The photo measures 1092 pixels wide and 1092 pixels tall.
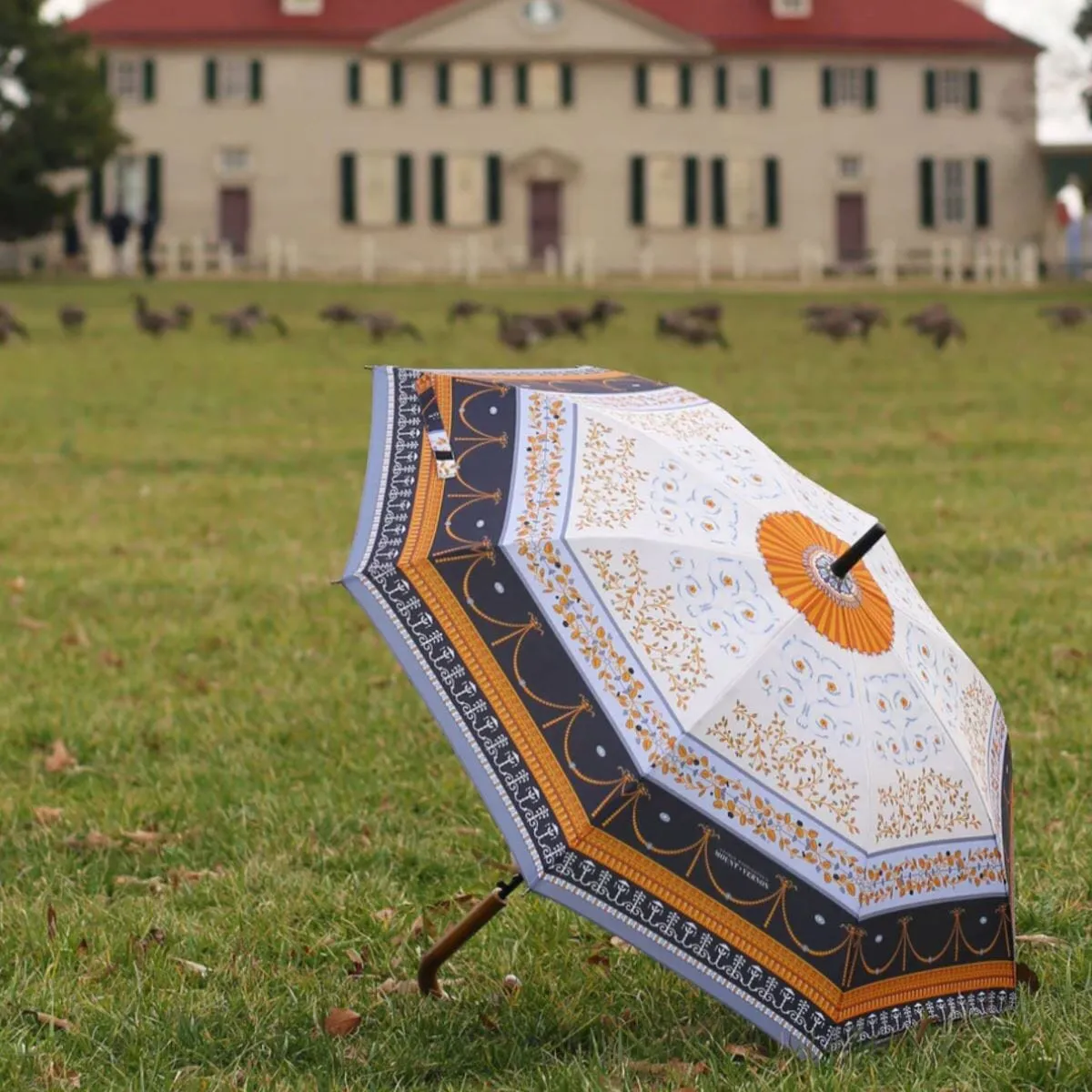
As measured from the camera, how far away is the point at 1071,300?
121 ft

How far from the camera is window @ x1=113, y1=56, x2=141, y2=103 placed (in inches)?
1925

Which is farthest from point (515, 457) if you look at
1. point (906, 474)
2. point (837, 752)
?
point (906, 474)

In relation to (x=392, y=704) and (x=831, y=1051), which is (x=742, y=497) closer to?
(x=831, y=1051)

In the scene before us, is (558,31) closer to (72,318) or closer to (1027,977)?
(72,318)

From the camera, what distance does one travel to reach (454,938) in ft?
10.6

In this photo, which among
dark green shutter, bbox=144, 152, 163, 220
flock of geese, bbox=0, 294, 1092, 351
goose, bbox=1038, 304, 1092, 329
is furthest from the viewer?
dark green shutter, bbox=144, 152, 163, 220

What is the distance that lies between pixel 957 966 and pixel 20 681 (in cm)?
374

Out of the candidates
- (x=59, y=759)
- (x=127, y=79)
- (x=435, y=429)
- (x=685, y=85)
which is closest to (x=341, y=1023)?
(x=435, y=429)

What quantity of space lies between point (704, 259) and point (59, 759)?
39.5 meters

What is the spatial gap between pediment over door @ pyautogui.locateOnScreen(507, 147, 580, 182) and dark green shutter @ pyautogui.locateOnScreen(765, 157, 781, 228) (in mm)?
5007

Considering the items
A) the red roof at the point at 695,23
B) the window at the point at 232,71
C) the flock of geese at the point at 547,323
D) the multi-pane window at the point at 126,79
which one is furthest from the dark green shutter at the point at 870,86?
the flock of geese at the point at 547,323

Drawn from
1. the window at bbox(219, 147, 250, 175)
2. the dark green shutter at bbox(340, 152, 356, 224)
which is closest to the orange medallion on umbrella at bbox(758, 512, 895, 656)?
the dark green shutter at bbox(340, 152, 356, 224)

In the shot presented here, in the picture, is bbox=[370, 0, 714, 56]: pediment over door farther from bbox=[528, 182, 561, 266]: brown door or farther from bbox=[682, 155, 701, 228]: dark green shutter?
bbox=[528, 182, 561, 266]: brown door

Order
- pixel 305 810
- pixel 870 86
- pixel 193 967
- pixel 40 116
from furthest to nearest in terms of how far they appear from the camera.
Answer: pixel 870 86 → pixel 40 116 → pixel 305 810 → pixel 193 967
